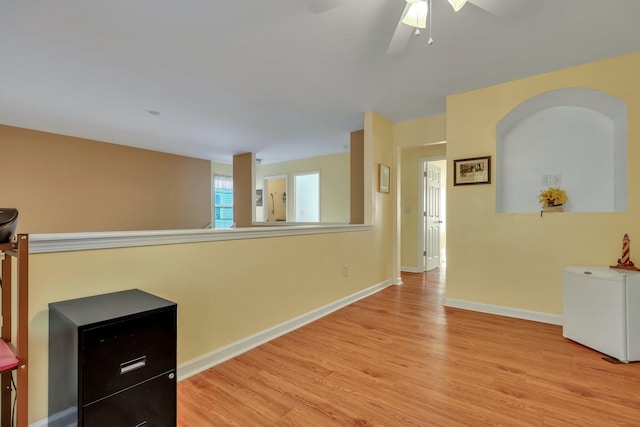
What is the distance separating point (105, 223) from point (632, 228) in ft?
24.6

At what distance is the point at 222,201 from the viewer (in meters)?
7.98

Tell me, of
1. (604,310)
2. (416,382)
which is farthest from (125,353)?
(604,310)

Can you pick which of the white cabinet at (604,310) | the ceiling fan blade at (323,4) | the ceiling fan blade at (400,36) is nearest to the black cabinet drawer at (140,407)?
the ceiling fan blade at (323,4)

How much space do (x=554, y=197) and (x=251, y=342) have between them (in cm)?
323

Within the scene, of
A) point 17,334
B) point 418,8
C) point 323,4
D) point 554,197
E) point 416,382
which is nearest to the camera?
point 17,334

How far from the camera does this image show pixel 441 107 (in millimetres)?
3693

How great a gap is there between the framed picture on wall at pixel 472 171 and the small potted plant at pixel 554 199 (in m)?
0.55

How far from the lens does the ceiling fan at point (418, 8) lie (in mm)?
1592

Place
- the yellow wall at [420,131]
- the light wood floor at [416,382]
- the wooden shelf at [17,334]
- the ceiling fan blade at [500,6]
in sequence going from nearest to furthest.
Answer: the wooden shelf at [17,334] → the light wood floor at [416,382] → the ceiling fan blade at [500,6] → the yellow wall at [420,131]

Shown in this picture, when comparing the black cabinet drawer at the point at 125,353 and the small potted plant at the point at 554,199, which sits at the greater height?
the small potted plant at the point at 554,199

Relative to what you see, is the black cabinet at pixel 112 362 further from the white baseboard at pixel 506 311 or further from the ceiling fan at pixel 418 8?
the white baseboard at pixel 506 311

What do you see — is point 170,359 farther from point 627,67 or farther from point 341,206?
point 341,206

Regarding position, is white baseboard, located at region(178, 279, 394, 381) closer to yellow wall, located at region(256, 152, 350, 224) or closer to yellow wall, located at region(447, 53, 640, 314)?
yellow wall, located at region(447, 53, 640, 314)

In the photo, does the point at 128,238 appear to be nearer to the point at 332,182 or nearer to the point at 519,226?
the point at 519,226
